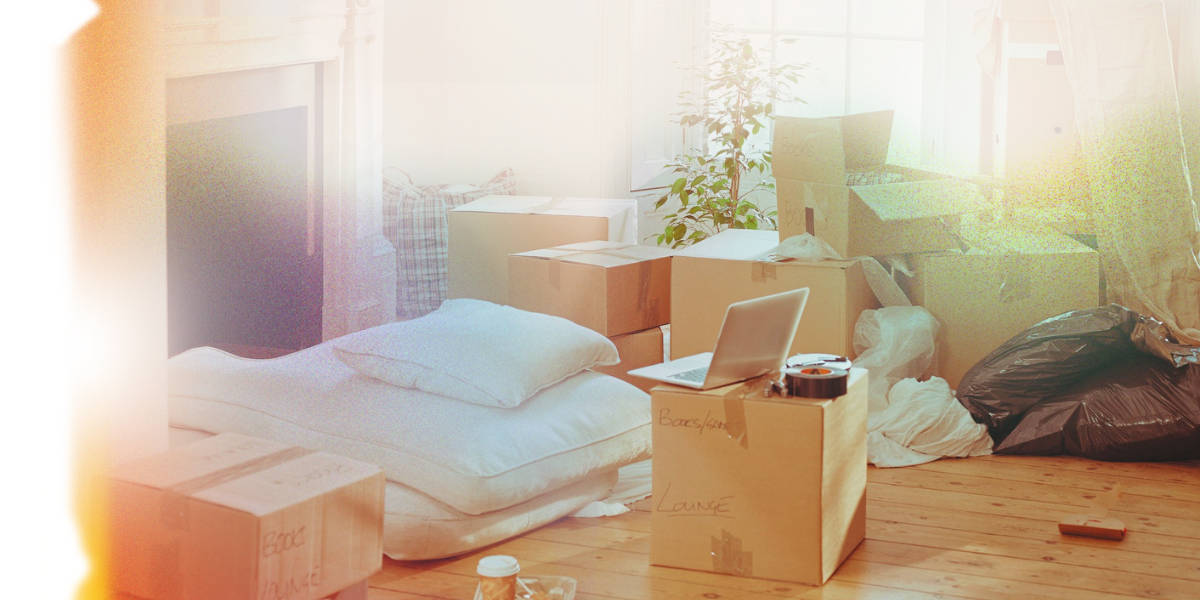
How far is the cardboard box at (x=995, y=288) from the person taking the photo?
3145 millimetres

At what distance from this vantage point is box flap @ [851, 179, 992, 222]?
3127mm

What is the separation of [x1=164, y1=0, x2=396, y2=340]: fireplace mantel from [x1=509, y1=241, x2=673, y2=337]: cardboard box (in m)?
0.78

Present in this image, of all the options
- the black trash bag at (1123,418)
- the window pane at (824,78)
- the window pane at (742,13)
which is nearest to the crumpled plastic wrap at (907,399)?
the black trash bag at (1123,418)

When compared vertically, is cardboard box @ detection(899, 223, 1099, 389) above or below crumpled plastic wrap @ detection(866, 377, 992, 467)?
above

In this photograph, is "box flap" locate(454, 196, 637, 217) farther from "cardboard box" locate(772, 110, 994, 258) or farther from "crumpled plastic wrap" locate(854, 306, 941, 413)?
"crumpled plastic wrap" locate(854, 306, 941, 413)

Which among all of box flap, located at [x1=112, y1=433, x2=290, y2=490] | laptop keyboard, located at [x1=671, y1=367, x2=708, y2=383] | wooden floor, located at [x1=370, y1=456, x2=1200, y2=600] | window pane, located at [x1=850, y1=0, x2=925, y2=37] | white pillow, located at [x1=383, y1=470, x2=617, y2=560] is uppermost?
window pane, located at [x1=850, y1=0, x2=925, y2=37]

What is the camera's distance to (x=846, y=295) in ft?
9.96

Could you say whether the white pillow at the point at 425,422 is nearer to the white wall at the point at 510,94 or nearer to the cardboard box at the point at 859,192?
the cardboard box at the point at 859,192

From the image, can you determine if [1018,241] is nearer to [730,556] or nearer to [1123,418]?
[1123,418]

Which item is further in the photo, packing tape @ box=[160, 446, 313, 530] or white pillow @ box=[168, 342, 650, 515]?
white pillow @ box=[168, 342, 650, 515]

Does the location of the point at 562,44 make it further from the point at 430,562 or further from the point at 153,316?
the point at 153,316

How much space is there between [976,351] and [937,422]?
423mm

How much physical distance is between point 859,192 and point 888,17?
1.95 m

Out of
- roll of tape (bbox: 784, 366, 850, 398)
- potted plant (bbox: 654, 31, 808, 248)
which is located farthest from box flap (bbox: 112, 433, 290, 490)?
potted plant (bbox: 654, 31, 808, 248)
